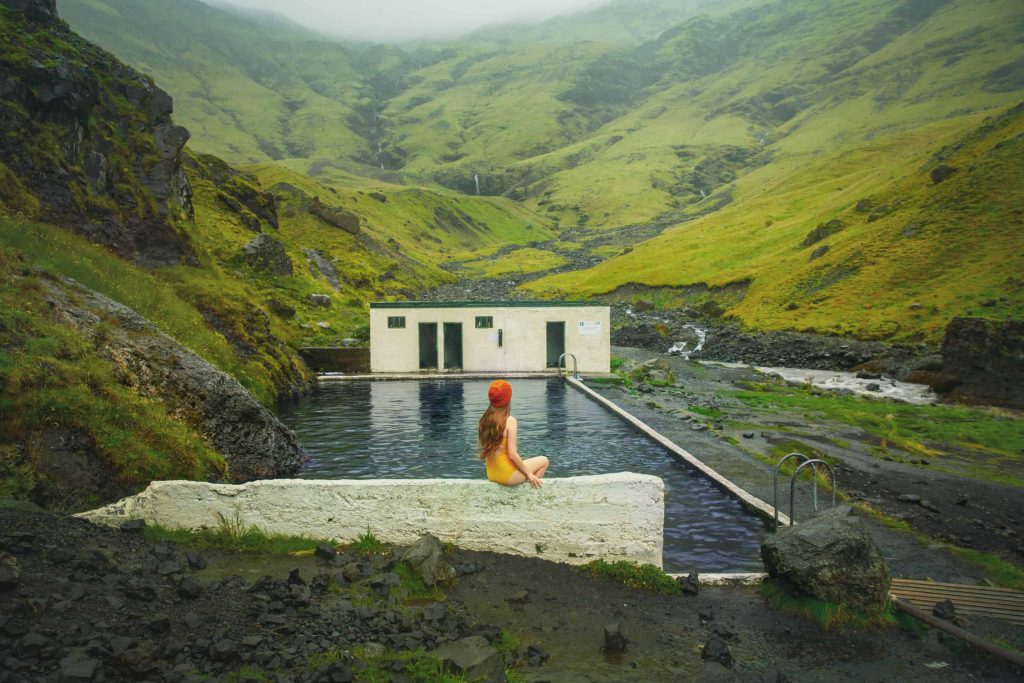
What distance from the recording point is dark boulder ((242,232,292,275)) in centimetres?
5303

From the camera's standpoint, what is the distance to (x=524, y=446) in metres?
21.7

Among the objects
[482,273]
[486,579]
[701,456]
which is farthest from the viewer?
[482,273]

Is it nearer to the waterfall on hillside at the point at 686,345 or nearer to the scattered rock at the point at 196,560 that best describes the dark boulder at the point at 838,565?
the scattered rock at the point at 196,560

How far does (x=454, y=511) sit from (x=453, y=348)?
28994 millimetres

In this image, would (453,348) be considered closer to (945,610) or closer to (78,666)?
(945,610)

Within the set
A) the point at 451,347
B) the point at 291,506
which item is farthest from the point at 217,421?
the point at 451,347

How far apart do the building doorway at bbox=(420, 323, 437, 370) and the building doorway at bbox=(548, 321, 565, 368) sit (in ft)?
24.7

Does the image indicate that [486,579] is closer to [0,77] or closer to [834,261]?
[0,77]

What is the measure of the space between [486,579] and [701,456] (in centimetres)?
1317

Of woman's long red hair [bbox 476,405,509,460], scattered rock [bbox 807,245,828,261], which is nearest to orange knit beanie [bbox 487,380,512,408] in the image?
woman's long red hair [bbox 476,405,509,460]

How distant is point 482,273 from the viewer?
139125 millimetres

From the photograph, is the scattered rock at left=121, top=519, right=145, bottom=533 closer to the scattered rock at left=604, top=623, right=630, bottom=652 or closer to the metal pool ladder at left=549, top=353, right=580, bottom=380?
the scattered rock at left=604, top=623, right=630, bottom=652

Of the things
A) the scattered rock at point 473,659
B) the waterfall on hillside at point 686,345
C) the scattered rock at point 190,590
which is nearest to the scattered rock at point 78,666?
the scattered rock at point 190,590

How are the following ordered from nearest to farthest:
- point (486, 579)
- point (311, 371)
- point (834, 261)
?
point (486, 579), point (311, 371), point (834, 261)
